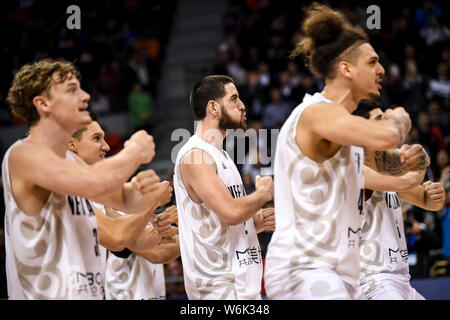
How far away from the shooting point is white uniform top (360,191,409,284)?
5242 millimetres

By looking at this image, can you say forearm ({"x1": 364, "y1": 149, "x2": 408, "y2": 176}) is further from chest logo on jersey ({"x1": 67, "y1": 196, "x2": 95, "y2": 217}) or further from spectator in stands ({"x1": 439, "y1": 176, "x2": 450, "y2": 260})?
spectator in stands ({"x1": 439, "y1": 176, "x2": 450, "y2": 260})

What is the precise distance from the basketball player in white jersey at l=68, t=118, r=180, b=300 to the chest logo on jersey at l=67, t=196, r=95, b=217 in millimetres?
432

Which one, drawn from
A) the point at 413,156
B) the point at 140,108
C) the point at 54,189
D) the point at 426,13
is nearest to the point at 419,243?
the point at 413,156

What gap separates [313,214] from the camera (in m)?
4.05

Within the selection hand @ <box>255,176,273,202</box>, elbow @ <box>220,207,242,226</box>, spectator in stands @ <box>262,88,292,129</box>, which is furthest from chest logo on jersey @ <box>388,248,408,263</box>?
spectator in stands @ <box>262,88,292,129</box>

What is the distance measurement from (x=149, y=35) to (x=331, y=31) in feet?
43.5

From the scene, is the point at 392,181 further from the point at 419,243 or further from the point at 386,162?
the point at 419,243

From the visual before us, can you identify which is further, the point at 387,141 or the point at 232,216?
the point at 232,216

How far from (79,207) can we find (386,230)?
8.92 ft

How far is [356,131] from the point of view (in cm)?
380

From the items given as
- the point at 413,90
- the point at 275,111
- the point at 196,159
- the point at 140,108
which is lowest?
the point at 196,159

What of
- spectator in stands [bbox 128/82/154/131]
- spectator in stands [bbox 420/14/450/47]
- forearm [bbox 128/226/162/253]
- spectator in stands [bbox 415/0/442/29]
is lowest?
forearm [bbox 128/226/162/253]
